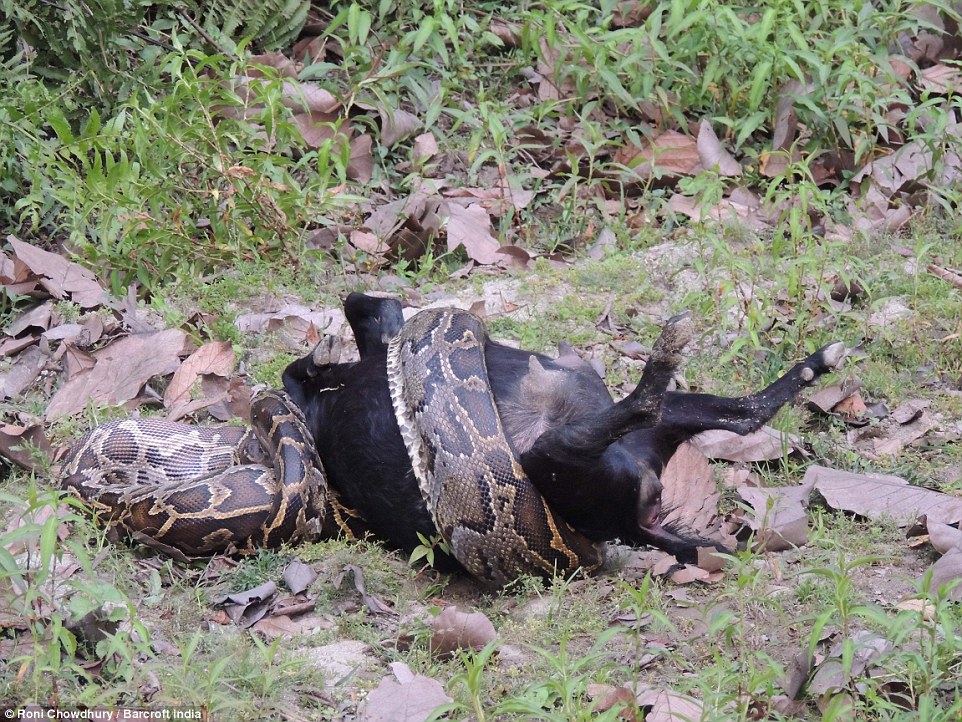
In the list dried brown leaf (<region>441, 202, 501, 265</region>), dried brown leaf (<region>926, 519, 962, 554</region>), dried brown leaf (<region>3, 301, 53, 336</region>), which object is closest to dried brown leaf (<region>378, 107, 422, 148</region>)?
dried brown leaf (<region>441, 202, 501, 265</region>)

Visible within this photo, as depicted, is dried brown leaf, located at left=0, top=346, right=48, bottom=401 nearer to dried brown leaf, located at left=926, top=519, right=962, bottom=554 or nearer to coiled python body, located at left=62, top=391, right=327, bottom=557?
coiled python body, located at left=62, top=391, right=327, bottom=557

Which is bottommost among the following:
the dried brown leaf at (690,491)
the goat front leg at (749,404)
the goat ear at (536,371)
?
the dried brown leaf at (690,491)

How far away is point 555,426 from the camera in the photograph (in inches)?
187

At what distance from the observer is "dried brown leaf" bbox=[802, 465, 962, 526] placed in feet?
15.4

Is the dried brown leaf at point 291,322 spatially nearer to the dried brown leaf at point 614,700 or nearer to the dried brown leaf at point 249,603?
the dried brown leaf at point 249,603

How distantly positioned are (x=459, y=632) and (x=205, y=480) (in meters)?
1.61

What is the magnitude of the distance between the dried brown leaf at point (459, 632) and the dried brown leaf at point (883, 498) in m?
1.74

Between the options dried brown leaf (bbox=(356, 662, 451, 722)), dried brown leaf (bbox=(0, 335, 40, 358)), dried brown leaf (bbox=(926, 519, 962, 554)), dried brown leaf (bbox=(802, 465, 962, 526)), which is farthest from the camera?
dried brown leaf (bbox=(0, 335, 40, 358))

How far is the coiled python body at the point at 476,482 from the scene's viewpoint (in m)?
4.51

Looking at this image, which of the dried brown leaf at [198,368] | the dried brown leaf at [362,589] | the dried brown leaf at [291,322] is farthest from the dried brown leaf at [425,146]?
the dried brown leaf at [362,589]

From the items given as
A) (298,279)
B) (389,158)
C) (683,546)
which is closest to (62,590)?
(683,546)

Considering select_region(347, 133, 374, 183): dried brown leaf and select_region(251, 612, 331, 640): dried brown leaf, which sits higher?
select_region(347, 133, 374, 183): dried brown leaf

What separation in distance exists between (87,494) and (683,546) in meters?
2.71
